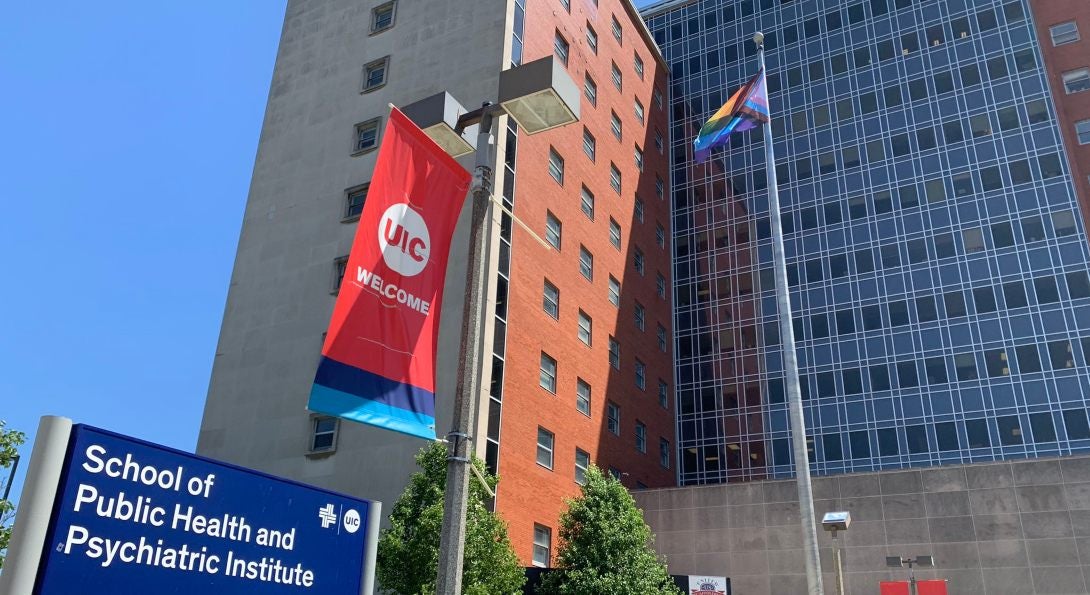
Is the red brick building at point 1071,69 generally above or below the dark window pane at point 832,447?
above

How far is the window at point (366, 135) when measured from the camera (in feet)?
128

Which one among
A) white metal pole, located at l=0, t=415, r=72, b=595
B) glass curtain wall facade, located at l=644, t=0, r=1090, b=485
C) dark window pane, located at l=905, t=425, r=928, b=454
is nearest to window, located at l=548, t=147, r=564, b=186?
glass curtain wall facade, located at l=644, t=0, r=1090, b=485

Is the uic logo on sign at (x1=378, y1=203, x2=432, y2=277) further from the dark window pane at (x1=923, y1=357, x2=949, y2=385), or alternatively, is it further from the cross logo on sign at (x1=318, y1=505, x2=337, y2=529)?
the dark window pane at (x1=923, y1=357, x2=949, y2=385)

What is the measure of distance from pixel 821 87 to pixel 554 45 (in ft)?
86.2

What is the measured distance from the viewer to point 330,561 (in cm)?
834

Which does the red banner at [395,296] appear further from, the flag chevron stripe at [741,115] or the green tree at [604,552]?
the flag chevron stripe at [741,115]

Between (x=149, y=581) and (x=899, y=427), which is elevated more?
(x=899, y=427)

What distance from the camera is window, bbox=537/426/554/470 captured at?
35156 mm

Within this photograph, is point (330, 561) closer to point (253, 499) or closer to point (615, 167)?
point (253, 499)

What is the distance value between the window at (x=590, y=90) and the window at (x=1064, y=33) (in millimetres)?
30566

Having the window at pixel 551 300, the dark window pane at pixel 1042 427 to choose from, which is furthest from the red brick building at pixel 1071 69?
the window at pixel 551 300

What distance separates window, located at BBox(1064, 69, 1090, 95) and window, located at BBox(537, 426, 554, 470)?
135 ft

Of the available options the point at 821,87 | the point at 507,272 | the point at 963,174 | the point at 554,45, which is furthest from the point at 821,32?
the point at 507,272

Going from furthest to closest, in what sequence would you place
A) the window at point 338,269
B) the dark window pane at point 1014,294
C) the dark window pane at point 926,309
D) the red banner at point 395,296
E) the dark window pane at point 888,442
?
the dark window pane at point 926,309 → the dark window pane at point 1014,294 → the dark window pane at point 888,442 → the window at point 338,269 → the red banner at point 395,296
